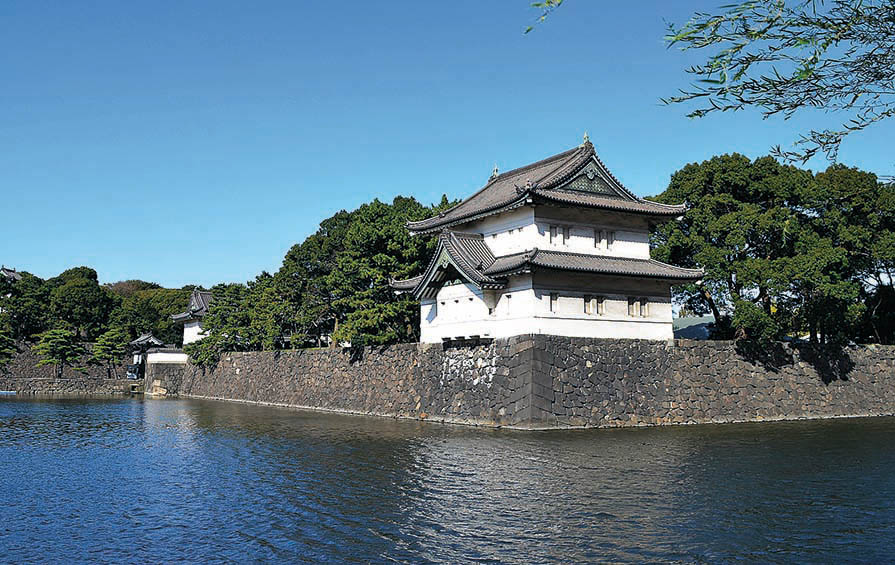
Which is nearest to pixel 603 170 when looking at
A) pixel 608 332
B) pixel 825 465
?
pixel 608 332

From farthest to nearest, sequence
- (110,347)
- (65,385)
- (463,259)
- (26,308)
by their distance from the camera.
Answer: (26,308) → (110,347) → (65,385) → (463,259)

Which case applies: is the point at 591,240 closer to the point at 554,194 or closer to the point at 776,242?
the point at 554,194

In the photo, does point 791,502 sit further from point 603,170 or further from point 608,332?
point 603,170

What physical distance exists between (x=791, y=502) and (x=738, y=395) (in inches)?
660

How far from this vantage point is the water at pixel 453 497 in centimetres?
1076

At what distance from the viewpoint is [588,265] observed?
27469 mm

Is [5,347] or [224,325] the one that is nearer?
[224,325]

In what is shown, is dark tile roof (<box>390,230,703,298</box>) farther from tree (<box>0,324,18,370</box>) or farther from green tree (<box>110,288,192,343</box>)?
green tree (<box>110,288,192,343</box>)

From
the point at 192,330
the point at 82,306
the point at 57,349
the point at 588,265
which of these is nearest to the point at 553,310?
the point at 588,265

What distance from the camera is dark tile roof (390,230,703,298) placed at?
26.6 m

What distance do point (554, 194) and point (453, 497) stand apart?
16.0m

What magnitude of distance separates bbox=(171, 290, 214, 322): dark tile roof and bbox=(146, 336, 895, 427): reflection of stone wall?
84.3 feet

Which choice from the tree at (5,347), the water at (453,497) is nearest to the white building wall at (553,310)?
the water at (453,497)

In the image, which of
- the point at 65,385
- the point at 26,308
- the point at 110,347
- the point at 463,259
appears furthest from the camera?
the point at 26,308
